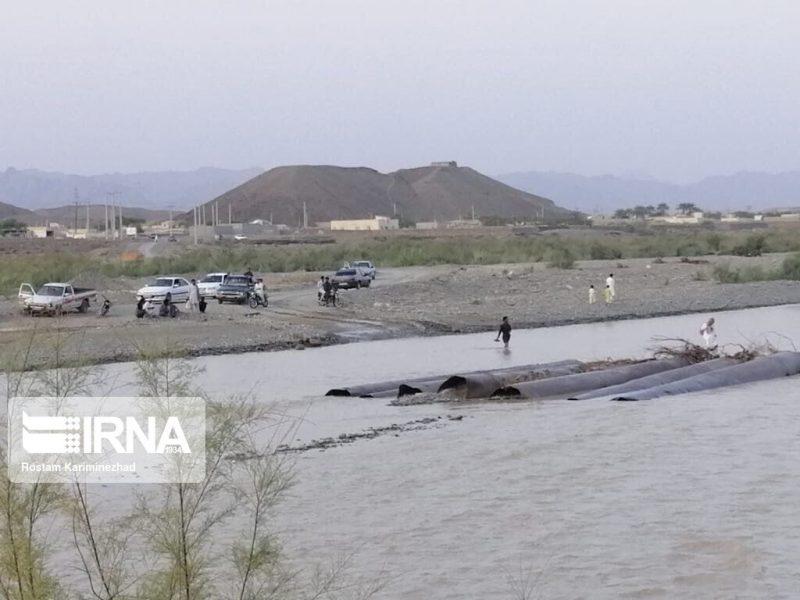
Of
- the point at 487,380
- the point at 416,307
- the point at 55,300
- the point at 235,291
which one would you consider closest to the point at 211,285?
the point at 235,291

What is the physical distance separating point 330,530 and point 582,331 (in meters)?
27.8

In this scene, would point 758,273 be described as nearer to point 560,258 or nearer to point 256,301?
point 560,258

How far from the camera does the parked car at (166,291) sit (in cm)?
4316

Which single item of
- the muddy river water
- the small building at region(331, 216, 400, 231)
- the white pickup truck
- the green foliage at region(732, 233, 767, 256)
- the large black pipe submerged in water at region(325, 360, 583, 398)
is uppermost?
the small building at region(331, 216, 400, 231)

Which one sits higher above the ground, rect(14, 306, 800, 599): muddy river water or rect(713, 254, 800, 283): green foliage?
rect(713, 254, 800, 283): green foliage

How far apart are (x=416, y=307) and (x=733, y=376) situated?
23.2m

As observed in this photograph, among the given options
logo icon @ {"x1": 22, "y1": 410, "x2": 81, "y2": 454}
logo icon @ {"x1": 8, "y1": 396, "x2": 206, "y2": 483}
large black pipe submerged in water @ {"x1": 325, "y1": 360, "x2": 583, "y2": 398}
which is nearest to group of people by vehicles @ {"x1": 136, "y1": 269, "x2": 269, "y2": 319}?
large black pipe submerged in water @ {"x1": 325, "y1": 360, "x2": 583, "y2": 398}

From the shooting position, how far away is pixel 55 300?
4044cm

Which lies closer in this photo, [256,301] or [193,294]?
[193,294]

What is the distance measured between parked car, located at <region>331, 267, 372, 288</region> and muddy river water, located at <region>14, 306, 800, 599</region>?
28.0 metres

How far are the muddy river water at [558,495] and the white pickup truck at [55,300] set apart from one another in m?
13.9

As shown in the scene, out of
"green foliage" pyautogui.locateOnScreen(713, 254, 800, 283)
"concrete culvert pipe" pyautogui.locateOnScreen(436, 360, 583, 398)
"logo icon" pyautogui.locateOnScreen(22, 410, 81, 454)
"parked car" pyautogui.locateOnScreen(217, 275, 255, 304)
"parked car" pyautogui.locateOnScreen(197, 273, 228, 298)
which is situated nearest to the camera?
"logo icon" pyautogui.locateOnScreen(22, 410, 81, 454)

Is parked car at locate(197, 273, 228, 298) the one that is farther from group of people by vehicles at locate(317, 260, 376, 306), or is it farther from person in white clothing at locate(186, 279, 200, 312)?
person in white clothing at locate(186, 279, 200, 312)

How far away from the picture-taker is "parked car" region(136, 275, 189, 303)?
43156 mm
